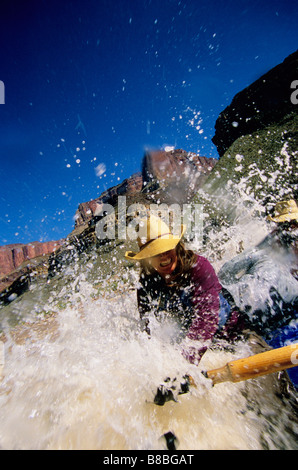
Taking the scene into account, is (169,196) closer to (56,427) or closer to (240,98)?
(240,98)

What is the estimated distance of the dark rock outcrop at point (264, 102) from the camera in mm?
8383

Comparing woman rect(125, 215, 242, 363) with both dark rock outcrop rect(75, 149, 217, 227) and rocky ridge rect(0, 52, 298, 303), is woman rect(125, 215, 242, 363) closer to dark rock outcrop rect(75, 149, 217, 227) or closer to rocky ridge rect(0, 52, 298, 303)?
rocky ridge rect(0, 52, 298, 303)

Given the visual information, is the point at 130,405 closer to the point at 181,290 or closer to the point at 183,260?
the point at 181,290

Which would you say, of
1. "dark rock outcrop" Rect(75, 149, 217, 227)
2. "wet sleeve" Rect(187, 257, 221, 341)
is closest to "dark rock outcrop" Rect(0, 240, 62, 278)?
"dark rock outcrop" Rect(75, 149, 217, 227)

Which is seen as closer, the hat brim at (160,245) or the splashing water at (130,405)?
the splashing water at (130,405)

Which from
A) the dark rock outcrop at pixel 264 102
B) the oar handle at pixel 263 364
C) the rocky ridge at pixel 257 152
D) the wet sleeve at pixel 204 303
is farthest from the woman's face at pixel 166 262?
the dark rock outcrop at pixel 264 102

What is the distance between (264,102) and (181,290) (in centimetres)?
1051

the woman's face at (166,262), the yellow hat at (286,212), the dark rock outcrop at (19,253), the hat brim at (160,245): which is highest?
the yellow hat at (286,212)

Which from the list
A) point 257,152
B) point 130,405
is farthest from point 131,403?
point 257,152

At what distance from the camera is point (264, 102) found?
29.8 feet

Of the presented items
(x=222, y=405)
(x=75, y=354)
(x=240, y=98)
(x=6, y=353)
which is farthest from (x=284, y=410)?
(x=240, y=98)

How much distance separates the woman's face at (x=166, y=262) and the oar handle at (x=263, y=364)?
0.95m

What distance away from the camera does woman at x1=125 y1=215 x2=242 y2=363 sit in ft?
6.51

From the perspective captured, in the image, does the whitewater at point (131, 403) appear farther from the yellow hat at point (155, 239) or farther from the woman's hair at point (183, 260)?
the yellow hat at point (155, 239)
